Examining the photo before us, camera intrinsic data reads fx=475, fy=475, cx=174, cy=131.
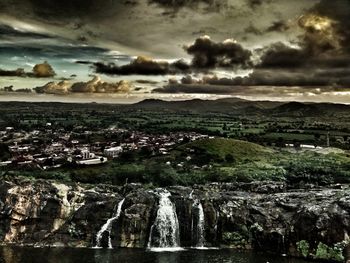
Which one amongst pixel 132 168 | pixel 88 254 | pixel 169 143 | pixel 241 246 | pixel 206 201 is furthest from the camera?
pixel 169 143

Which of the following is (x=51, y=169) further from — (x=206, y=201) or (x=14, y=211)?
(x=206, y=201)

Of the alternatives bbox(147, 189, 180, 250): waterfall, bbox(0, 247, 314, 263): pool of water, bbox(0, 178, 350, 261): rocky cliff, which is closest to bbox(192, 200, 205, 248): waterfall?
bbox(0, 178, 350, 261): rocky cliff

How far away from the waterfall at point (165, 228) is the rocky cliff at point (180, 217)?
0.80 m

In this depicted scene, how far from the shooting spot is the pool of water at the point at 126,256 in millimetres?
70125

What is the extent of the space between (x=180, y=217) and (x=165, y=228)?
359 cm

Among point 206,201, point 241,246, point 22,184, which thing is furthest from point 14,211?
point 241,246

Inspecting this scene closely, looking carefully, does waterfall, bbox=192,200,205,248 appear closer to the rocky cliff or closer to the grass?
the rocky cliff

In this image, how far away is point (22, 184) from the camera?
87625 mm

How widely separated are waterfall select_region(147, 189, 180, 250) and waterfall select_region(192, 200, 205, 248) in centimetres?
300

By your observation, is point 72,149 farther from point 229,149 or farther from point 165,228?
point 165,228

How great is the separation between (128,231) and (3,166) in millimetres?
67666

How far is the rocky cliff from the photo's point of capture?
77.2 meters

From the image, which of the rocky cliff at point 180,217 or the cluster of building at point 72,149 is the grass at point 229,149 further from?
the rocky cliff at point 180,217

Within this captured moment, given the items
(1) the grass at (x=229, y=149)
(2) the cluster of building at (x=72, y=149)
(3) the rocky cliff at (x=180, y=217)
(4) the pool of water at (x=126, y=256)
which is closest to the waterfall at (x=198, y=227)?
(3) the rocky cliff at (x=180, y=217)
